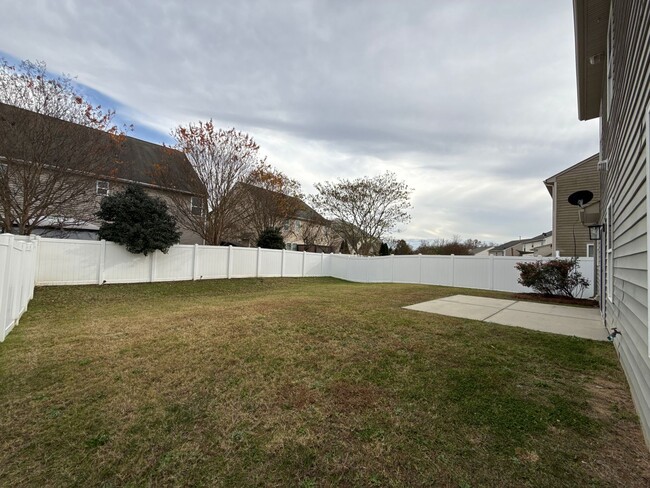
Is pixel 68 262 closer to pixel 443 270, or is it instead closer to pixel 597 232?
pixel 443 270

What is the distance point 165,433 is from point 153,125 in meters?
15.3

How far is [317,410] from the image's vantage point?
2.60m

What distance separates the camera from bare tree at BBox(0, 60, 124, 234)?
9766 mm

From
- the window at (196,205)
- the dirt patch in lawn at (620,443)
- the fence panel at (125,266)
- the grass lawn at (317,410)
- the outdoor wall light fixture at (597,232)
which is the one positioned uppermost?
the window at (196,205)

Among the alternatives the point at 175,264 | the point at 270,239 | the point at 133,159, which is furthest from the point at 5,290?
the point at 133,159

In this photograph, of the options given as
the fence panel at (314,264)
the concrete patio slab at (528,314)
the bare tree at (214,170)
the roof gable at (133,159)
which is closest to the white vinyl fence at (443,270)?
the fence panel at (314,264)

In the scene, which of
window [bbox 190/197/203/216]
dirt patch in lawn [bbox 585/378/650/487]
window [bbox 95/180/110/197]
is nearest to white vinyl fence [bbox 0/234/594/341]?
window [bbox 190/197/203/216]

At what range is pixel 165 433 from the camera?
229 centimetres

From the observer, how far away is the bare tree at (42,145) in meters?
9.77

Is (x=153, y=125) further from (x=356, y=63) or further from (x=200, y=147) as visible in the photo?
(x=356, y=63)

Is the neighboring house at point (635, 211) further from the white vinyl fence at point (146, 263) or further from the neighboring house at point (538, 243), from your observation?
the neighboring house at point (538, 243)

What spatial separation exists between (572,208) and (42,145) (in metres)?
22.0

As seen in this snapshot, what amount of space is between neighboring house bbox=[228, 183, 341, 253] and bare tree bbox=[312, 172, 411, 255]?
5.93ft

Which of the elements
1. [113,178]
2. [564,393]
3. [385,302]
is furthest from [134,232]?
[564,393]
